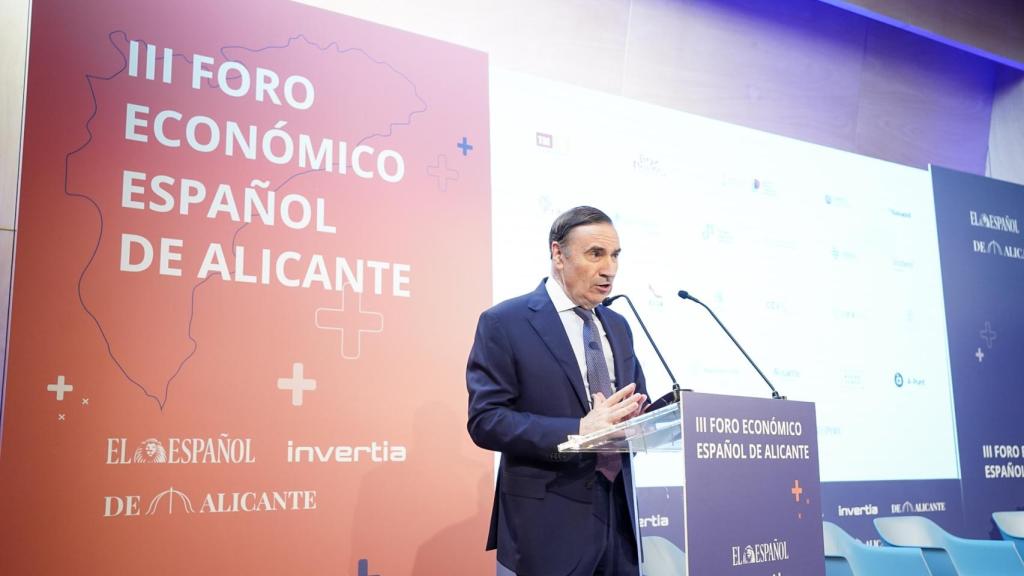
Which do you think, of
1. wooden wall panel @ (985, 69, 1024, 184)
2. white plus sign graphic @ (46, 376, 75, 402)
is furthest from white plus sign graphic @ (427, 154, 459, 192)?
wooden wall panel @ (985, 69, 1024, 184)

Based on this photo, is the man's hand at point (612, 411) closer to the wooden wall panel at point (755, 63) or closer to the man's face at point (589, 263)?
the man's face at point (589, 263)

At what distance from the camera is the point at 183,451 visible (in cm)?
312

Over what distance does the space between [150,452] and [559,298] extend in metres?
1.54

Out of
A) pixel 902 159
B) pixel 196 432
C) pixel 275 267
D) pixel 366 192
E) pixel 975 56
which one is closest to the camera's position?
pixel 196 432

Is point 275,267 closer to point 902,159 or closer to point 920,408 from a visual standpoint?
point 920,408

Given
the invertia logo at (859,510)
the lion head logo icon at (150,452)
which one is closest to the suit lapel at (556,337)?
the lion head logo icon at (150,452)

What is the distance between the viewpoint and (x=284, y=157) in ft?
11.5

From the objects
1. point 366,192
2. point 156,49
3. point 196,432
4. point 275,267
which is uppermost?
point 156,49

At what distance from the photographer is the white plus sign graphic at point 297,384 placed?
3.34 metres

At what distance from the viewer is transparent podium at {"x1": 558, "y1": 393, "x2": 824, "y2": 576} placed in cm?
204

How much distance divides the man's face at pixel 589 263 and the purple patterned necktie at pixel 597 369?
0.06m

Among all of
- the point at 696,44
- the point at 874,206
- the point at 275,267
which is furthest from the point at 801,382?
the point at 275,267

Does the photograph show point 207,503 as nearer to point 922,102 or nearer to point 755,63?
point 755,63

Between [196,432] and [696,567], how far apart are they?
1.94 meters
